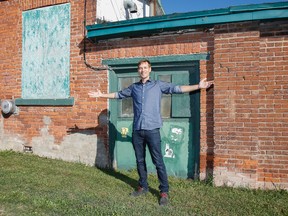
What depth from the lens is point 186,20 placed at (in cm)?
552

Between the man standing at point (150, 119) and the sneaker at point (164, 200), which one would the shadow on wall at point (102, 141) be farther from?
the sneaker at point (164, 200)

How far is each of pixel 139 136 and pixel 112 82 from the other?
2239mm

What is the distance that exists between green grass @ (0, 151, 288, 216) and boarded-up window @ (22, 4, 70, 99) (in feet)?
6.70

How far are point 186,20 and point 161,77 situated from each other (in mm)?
1244

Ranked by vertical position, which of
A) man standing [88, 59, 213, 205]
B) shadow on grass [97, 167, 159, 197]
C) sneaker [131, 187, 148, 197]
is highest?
man standing [88, 59, 213, 205]

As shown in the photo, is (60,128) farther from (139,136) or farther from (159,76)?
(139,136)

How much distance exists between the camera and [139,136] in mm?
4641

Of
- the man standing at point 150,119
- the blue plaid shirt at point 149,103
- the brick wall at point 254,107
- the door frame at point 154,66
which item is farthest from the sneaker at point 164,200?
the door frame at point 154,66

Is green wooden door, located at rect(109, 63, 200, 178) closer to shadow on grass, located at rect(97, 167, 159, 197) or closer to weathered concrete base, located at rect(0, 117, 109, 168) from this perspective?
shadow on grass, located at rect(97, 167, 159, 197)

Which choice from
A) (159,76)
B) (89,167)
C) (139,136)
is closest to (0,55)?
(89,167)

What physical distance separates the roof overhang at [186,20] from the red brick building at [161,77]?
0.06 ft

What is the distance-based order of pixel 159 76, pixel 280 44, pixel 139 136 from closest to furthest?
pixel 139 136, pixel 280 44, pixel 159 76

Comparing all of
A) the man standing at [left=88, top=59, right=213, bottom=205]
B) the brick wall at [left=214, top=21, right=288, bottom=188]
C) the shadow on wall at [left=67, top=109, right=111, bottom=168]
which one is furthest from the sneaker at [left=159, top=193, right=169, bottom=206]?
the shadow on wall at [left=67, top=109, right=111, bottom=168]

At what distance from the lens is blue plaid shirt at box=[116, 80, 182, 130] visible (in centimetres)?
454
